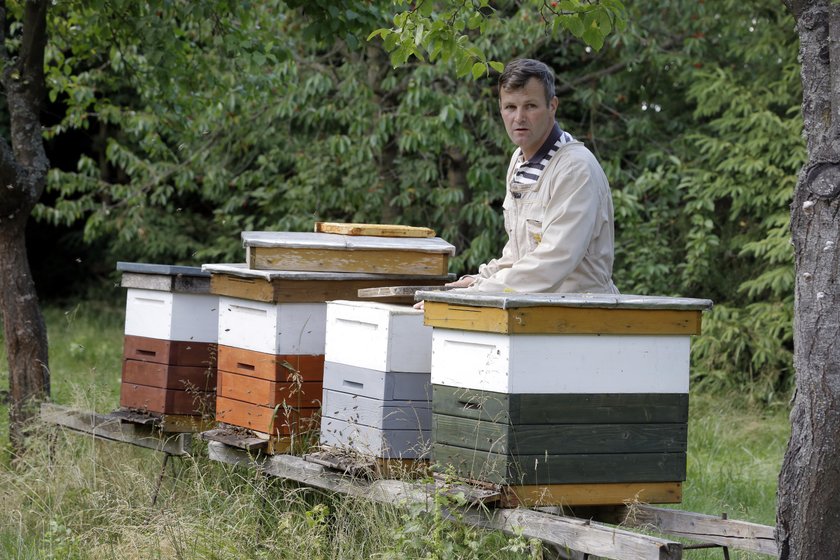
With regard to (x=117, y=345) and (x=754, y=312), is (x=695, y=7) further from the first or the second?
(x=117, y=345)

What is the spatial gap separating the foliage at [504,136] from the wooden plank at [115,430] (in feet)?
7.65

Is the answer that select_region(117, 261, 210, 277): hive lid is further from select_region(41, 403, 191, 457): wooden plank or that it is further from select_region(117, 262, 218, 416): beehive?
select_region(41, 403, 191, 457): wooden plank

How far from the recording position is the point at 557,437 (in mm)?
3477

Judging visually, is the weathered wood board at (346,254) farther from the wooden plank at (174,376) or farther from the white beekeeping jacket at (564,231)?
the wooden plank at (174,376)

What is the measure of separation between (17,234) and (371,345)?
3.15 meters

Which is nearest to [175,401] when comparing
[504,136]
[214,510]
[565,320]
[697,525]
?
[214,510]

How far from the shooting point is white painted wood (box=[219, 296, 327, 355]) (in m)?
4.43

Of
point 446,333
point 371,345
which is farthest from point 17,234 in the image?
point 446,333

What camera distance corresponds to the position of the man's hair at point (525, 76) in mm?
3928

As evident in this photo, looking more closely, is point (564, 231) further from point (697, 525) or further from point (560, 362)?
point (697, 525)

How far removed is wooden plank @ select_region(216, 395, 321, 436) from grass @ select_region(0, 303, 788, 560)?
22 centimetres

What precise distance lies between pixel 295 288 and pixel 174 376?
1.09m

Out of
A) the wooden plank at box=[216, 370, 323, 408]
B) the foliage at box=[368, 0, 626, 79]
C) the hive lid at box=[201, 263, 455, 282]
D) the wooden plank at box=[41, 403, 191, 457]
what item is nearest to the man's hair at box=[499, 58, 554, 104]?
the foliage at box=[368, 0, 626, 79]

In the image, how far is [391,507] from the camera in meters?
3.98
